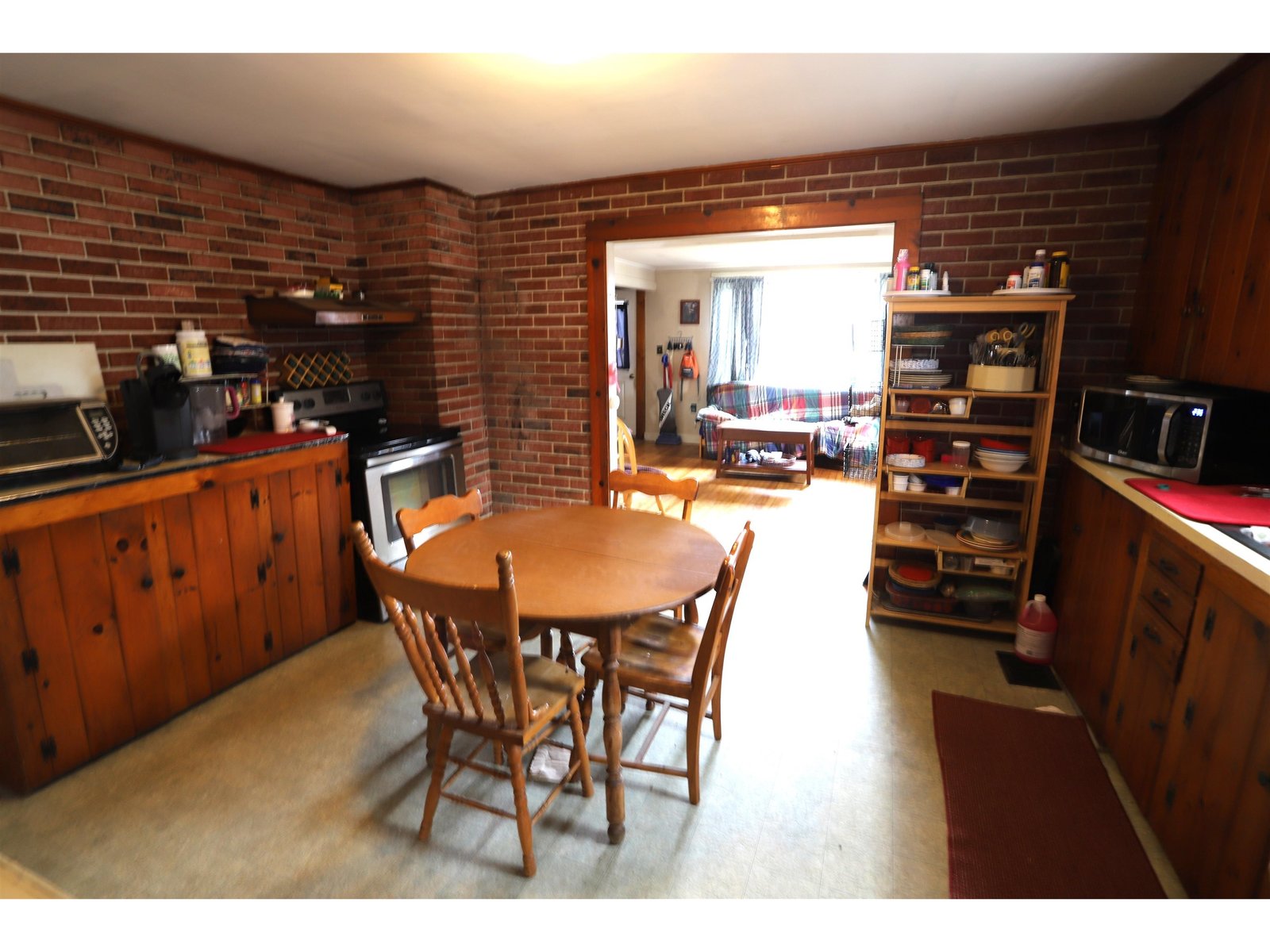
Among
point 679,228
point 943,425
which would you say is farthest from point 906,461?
point 679,228

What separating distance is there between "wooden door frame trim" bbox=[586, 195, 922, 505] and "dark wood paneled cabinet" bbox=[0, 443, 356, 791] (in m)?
1.46

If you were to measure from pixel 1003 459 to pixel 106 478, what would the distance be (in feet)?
11.4

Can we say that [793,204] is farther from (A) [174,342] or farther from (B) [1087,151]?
(A) [174,342]

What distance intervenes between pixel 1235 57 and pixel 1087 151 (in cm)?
68

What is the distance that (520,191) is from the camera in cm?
355

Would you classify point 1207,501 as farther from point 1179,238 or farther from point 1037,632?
point 1179,238

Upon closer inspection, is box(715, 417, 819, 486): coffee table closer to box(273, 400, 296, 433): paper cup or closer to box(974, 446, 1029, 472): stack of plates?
box(974, 446, 1029, 472): stack of plates

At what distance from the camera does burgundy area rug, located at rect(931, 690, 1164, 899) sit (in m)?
1.57

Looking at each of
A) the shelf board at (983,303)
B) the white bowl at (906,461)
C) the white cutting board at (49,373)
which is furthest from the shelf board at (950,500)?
the white cutting board at (49,373)

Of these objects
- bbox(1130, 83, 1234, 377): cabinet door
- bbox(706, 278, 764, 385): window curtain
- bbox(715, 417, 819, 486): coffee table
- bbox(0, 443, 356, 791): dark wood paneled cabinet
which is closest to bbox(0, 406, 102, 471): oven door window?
bbox(0, 443, 356, 791): dark wood paneled cabinet

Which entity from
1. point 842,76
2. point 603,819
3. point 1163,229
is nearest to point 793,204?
point 842,76

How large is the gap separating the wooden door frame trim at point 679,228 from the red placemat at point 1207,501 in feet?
4.89

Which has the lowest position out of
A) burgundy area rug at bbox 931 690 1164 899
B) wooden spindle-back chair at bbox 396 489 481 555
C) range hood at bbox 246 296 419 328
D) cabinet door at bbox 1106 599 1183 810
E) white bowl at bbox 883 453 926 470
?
burgundy area rug at bbox 931 690 1164 899

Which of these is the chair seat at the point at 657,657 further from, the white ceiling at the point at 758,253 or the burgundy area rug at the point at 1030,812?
the white ceiling at the point at 758,253
